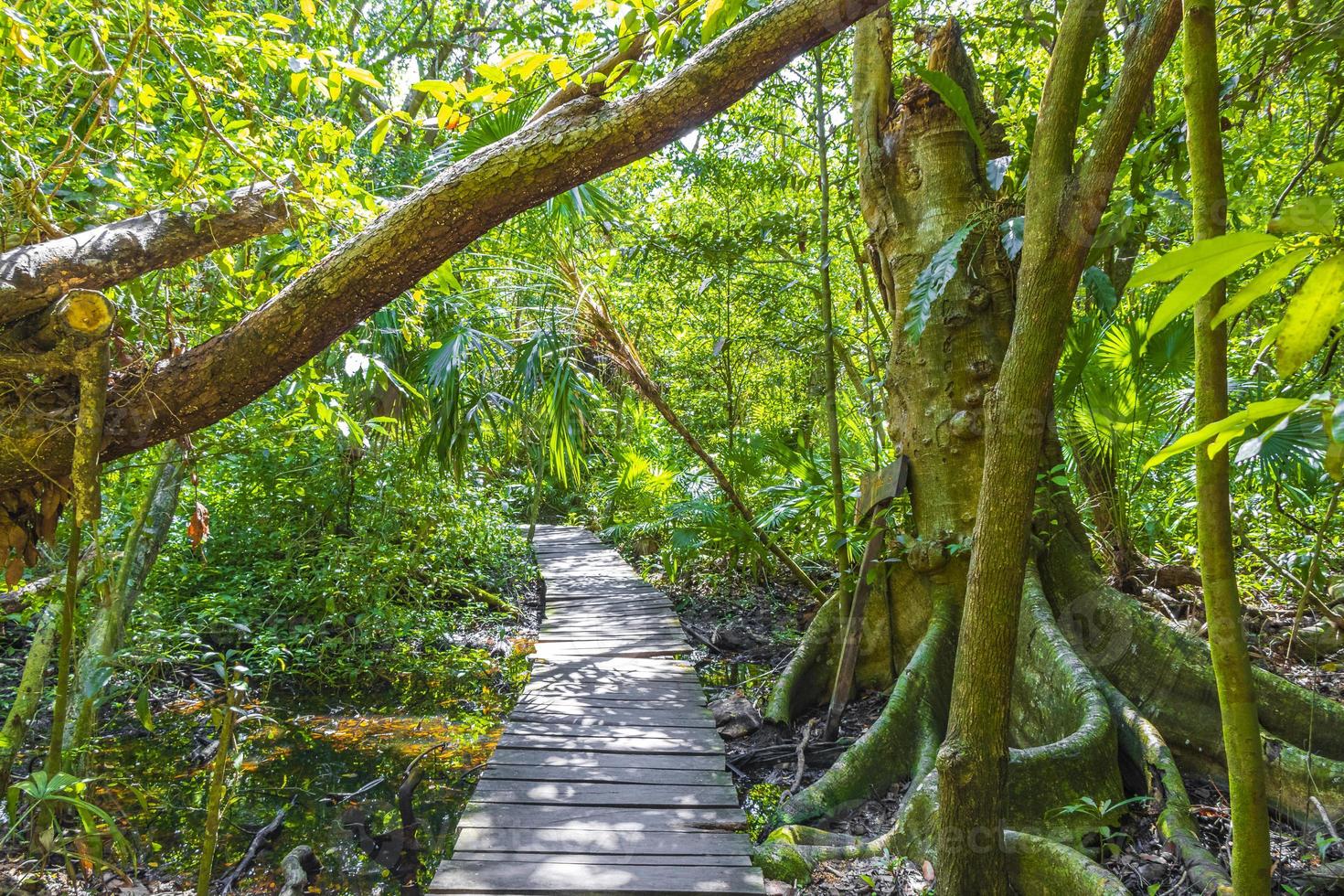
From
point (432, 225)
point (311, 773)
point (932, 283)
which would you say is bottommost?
point (311, 773)

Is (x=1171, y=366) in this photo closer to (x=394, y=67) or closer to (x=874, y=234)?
(x=874, y=234)

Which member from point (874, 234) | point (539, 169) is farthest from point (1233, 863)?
point (874, 234)

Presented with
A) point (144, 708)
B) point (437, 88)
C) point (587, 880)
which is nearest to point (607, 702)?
point (587, 880)

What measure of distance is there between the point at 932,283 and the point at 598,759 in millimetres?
2533

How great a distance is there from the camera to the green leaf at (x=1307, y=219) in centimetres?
64

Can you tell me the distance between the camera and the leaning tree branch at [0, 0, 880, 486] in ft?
6.06

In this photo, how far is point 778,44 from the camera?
1810 millimetres

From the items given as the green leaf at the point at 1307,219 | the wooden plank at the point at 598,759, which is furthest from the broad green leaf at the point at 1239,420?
the wooden plank at the point at 598,759

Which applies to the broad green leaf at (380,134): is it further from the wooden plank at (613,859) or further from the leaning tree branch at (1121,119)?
the wooden plank at (613,859)

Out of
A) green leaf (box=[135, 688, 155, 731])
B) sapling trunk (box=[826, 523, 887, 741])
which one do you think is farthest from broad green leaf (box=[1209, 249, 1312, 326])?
sapling trunk (box=[826, 523, 887, 741])

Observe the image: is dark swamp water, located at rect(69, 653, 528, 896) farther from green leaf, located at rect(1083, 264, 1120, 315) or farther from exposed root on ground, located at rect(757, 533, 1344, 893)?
green leaf, located at rect(1083, 264, 1120, 315)

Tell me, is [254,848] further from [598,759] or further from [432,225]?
[432,225]

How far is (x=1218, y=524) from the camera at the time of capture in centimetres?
126

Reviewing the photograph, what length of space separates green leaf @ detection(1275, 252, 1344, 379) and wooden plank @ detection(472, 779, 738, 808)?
2812mm
